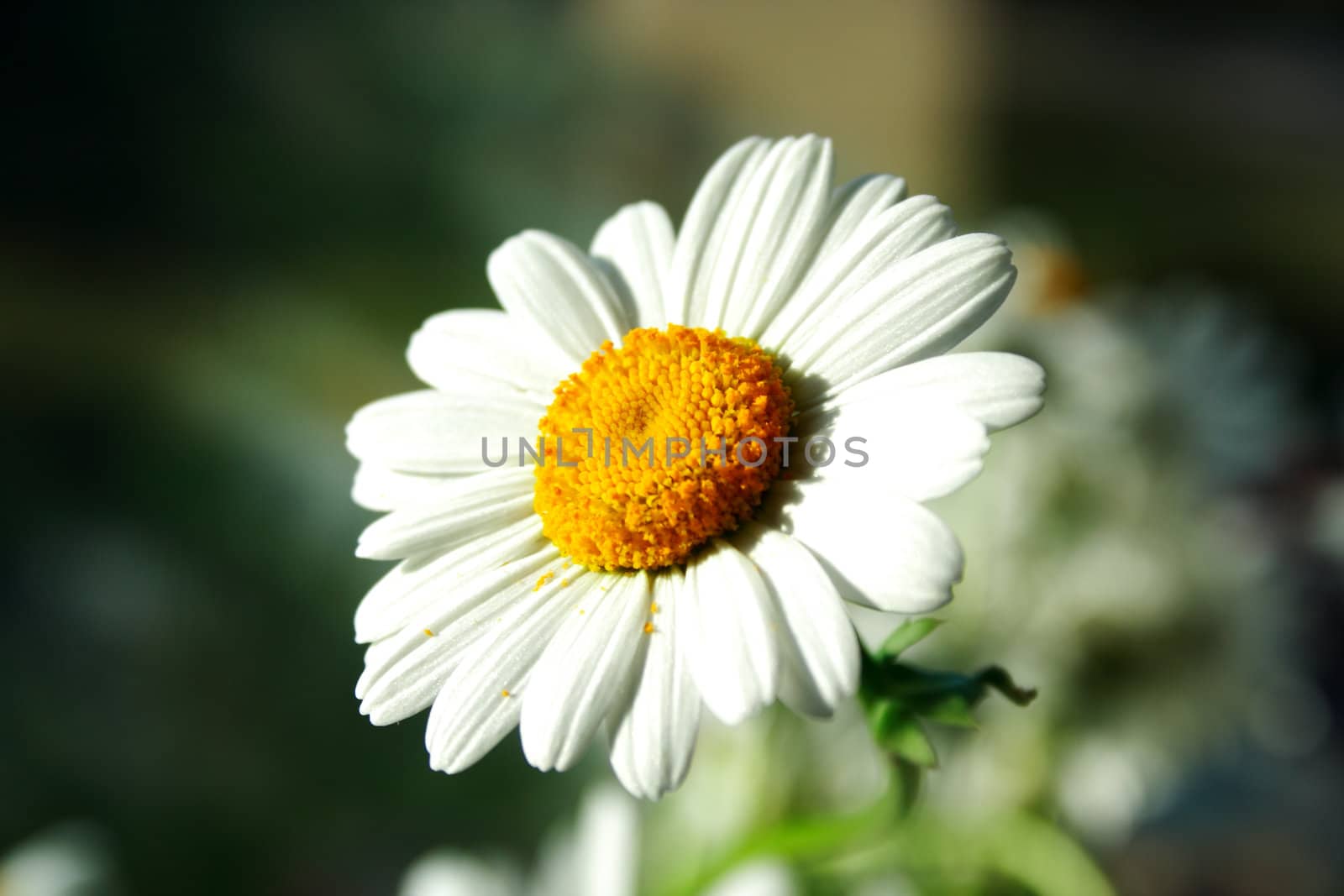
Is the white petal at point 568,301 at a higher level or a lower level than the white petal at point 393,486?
higher

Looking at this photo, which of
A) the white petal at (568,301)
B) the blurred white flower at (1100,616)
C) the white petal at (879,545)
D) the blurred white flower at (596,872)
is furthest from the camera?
the blurred white flower at (1100,616)

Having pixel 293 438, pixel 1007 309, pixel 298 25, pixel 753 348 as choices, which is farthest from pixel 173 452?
pixel 753 348

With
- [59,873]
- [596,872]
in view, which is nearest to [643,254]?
[596,872]

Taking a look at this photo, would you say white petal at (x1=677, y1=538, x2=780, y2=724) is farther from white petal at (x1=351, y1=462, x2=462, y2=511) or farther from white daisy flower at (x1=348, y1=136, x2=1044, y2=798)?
white petal at (x1=351, y1=462, x2=462, y2=511)

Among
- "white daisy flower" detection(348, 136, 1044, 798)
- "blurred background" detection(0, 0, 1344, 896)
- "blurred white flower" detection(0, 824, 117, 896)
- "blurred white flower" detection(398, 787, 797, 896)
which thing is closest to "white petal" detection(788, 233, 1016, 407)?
"white daisy flower" detection(348, 136, 1044, 798)

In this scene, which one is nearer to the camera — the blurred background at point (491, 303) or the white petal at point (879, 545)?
the white petal at point (879, 545)

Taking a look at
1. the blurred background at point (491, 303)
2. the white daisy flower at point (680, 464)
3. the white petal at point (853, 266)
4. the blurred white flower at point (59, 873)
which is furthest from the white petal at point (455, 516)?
the blurred white flower at point (59, 873)

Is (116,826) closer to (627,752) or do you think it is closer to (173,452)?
(173,452)

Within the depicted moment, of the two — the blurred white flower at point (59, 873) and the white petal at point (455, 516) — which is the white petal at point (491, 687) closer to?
the white petal at point (455, 516)

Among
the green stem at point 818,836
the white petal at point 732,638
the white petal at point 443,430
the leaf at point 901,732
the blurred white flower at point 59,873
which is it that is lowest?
the blurred white flower at point 59,873
